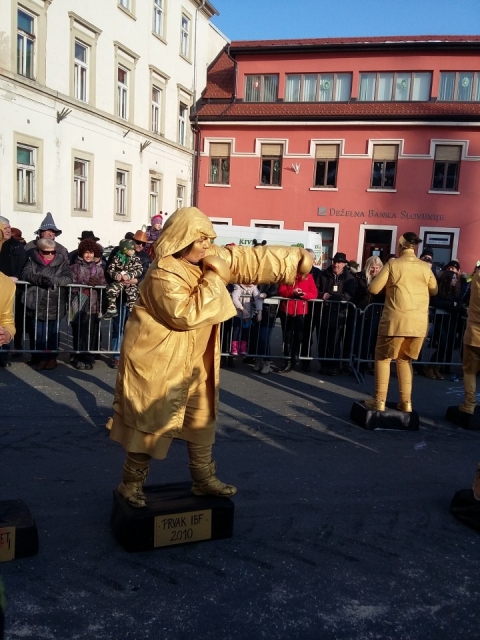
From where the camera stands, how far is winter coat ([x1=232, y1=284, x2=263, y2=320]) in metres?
8.16

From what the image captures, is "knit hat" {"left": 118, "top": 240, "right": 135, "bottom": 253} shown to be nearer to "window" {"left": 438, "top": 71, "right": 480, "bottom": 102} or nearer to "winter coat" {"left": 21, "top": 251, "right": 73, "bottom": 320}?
"winter coat" {"left": 21, "top": 251, "right": 73, "bottom": 320}

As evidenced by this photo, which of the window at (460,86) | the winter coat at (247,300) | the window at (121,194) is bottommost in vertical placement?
the winter coat at (247,300)

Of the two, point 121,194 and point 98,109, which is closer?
point 98,109

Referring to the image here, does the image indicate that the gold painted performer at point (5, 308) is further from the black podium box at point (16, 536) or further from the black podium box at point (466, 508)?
the black podium box at point (466, 508)

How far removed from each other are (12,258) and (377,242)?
18.9 meters

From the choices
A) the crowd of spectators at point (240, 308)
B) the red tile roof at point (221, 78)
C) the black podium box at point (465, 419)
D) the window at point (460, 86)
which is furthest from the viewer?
the red tile roof at point (221, 78)

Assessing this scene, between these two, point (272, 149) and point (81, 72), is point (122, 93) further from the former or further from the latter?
point (272, 149)

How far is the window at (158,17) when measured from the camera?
2278cm

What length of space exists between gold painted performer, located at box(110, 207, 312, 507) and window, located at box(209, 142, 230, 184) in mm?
23452

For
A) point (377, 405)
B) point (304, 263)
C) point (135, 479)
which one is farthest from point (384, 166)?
point (135, 479)

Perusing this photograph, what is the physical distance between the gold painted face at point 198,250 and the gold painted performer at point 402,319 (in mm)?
3245

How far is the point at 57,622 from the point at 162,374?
1.35 meters

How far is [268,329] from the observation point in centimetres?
831

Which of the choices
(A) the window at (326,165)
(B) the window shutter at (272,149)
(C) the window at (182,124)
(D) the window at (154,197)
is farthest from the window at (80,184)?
(A) the window at (326,165)
